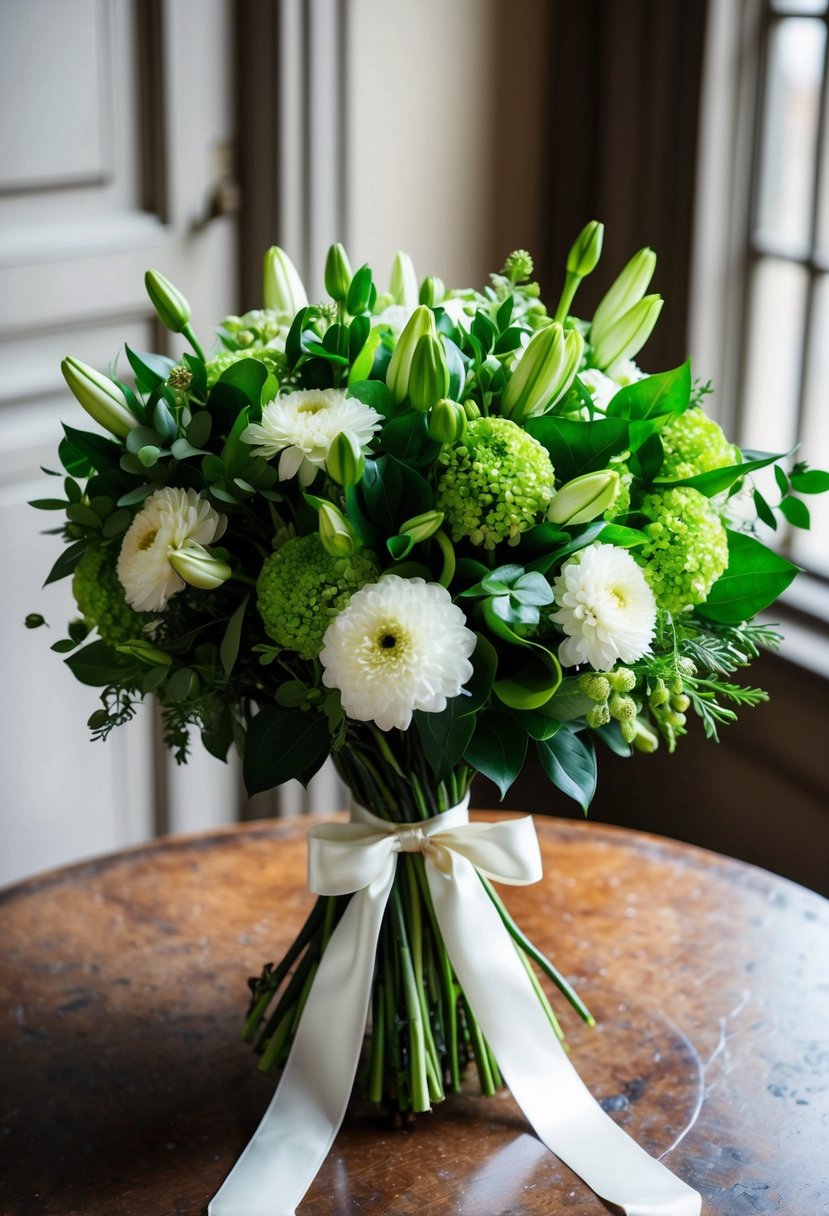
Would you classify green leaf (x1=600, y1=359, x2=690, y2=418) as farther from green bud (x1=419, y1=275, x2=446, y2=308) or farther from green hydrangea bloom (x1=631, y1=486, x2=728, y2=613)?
green bud (x1=419, y1=275, x2=446, y2=308)

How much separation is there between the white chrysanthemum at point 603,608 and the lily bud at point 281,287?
1.07ft

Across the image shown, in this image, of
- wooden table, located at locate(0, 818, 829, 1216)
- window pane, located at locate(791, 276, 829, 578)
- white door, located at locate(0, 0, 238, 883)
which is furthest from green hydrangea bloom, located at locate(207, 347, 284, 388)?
window pane, located at locate(791, 276, 829, 578)

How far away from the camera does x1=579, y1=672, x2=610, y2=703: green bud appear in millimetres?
856

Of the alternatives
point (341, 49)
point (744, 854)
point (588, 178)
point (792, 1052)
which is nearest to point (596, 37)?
point (588, 178)

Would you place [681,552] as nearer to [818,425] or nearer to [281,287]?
[281,287]

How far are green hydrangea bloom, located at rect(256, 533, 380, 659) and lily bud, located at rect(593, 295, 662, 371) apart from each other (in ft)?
0.83

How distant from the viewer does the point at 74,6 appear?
63.7 inches

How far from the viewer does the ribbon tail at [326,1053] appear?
98 cm

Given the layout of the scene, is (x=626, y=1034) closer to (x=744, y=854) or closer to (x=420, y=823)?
(x=420, y=823)

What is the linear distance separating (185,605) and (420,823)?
23 centimetres

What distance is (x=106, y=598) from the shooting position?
0.97m

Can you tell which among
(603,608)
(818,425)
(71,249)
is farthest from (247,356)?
(818,425)

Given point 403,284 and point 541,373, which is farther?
point 403,284

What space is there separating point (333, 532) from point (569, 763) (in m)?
0.24
